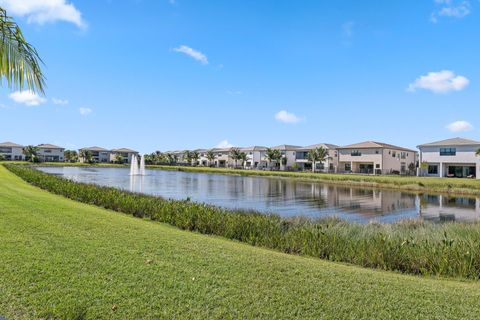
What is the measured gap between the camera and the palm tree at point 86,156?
401 feet

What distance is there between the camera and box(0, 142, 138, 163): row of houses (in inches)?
4678

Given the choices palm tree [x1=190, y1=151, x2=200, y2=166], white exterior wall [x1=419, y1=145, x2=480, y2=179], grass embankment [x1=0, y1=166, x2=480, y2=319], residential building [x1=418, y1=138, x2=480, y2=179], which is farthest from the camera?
palm tree [x1=190, y1=151, x2=200, y2=166]

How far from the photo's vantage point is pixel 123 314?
4.88 m

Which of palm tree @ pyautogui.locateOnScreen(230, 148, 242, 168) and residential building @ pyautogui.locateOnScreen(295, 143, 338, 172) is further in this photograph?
palm tree @ pyautogui.locateOnScreen(230, 148, 242, 168)

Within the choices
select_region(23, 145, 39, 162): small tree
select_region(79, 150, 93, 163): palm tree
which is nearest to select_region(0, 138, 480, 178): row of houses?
select_region(79, 150, 93, 163): palm tree

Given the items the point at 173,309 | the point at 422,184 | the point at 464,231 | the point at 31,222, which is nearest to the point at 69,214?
the point at 31,222

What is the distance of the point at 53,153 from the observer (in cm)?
12769

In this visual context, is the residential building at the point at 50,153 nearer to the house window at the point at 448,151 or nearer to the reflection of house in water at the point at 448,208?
the house window at the point at 448,151

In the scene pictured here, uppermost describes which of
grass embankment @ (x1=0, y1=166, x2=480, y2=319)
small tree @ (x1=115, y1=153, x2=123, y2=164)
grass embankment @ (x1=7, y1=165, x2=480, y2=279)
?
small tree @ (x1=115, y1=153, x2=123, y2=164)

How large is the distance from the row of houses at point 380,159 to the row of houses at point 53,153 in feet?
155

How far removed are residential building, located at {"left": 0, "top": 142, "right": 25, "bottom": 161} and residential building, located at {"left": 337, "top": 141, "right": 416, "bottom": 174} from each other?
10586 cm

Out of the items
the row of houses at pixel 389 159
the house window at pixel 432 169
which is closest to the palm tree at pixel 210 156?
the row of houses at pixel 389 159

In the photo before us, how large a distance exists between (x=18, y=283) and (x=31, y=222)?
14.4ft

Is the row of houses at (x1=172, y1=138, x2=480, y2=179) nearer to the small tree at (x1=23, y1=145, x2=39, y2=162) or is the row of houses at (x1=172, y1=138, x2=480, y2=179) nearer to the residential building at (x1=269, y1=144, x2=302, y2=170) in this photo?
the residential building at (x1=269, y1=144, x2=302, y2=170)
